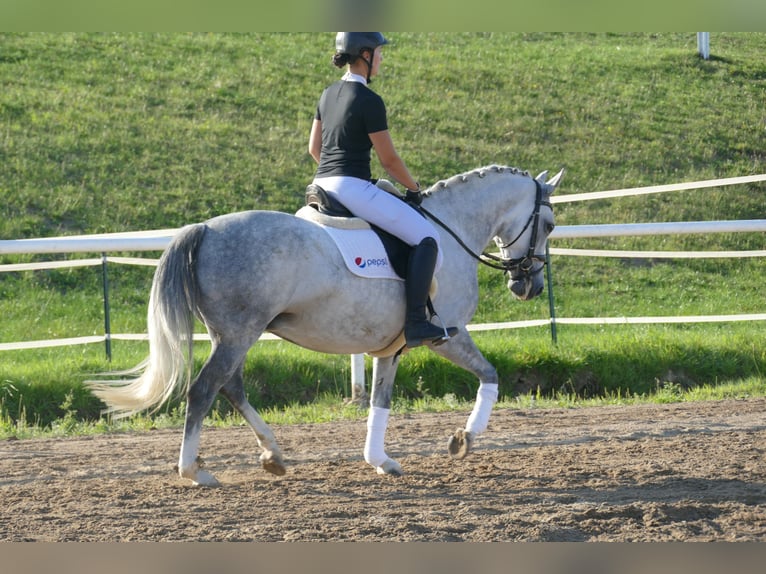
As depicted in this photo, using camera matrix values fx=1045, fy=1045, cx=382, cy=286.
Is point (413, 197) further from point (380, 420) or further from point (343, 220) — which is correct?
point (380, 420)

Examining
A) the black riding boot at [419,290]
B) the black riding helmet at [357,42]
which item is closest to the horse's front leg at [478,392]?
the black riding boot at [419,290]

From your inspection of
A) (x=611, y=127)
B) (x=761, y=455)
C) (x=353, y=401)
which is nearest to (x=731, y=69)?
(x=611, y=127)

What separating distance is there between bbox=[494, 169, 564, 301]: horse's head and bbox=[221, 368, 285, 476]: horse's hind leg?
7.30 ft

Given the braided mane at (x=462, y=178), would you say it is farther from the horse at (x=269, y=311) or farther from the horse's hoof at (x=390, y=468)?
the horse's hoof at (x=390, y=468)

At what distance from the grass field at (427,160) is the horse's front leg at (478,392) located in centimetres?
322

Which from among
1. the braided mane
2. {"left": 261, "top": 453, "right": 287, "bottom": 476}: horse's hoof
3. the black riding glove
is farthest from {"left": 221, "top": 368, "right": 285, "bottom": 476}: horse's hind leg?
the braided mane

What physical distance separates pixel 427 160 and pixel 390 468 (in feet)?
47.9

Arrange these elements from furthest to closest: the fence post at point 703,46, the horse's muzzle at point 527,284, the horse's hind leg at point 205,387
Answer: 1. the fence post at point 703,46
2. the horse's muzzle at point 527,284
3. the horse's hind leg at point 205,387

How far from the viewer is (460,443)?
713 centimetres

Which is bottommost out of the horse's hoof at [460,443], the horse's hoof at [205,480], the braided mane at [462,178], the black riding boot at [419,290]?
the horse's hoof at [205,480]

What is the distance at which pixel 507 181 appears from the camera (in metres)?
7.72

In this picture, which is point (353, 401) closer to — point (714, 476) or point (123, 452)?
point (123, 452)

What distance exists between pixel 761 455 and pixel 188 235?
4065mm

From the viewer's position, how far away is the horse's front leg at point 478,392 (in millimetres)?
7066
